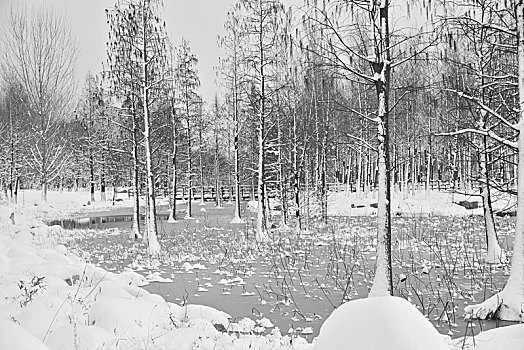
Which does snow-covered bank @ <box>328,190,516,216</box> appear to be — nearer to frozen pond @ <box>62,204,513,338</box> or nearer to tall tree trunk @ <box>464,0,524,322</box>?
frozen pond @ <box>62,204,513,338</box>

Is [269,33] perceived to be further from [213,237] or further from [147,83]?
[213,237]

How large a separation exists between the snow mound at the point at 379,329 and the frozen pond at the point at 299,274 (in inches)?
163

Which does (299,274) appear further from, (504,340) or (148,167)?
(148,167)

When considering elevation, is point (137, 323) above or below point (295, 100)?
below

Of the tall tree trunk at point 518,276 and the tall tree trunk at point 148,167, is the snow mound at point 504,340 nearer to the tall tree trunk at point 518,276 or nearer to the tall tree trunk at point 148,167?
the tall tree trunk at point 518,276

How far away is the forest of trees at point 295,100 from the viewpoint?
26.6 feet

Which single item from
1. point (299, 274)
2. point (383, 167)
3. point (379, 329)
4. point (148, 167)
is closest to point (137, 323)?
point (379, 329)

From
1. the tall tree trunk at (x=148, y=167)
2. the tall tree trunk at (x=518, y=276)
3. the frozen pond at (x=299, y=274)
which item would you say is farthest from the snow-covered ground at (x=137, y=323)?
the tall tree trunk at (x=148, y=167)

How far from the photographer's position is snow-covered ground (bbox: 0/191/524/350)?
303 centimetres

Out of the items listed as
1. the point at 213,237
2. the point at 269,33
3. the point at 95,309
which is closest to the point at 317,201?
the point at 213,237

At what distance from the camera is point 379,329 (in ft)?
9.73

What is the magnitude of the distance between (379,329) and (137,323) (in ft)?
11.3

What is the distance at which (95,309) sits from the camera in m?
5.54

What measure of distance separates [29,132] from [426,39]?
37.3m
